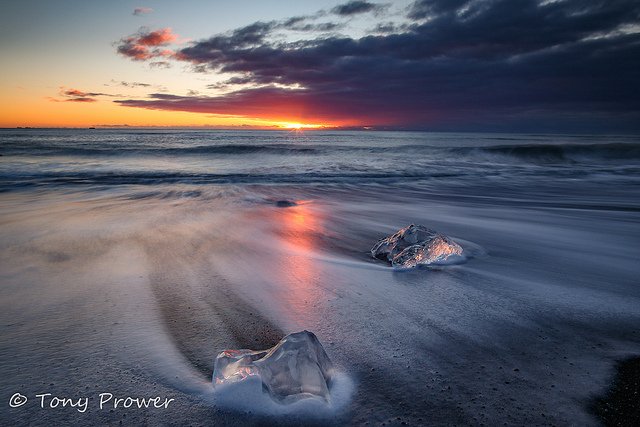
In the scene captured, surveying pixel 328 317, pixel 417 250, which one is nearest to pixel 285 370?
pixel 328 317

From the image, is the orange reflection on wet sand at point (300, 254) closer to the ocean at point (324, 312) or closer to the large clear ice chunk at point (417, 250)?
the ocean at point (324, 312)

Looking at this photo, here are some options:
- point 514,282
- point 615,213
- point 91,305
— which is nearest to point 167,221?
point 91,305

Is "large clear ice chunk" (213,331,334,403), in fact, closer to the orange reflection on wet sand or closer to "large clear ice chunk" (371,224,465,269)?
the orange reflection on wet sand

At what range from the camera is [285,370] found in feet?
4.36

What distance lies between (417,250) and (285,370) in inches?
70.5

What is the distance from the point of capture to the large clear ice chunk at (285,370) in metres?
1.31

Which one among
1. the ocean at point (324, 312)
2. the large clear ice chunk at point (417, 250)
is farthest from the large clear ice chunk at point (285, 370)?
the large clear ice chunk at point (417, 250)

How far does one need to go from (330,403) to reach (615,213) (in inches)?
234

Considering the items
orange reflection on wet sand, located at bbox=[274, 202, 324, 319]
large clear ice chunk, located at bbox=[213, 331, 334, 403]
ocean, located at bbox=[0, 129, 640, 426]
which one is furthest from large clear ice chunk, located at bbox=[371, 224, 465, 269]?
large clear ice chunk, located at bbox=[213, 331, 334, 403]

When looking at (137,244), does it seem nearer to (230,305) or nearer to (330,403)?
(230,305)

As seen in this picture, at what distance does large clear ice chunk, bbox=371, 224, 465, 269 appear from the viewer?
2805 millimetres

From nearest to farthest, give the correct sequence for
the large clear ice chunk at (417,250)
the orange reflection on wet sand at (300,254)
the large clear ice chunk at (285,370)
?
1. the large clear ice chunk at (285,370)
2. the orange reflection on wet sand at (300,254)
3. the large clear ice chunk at (417,250)

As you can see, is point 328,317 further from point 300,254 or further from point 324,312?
point 300,254

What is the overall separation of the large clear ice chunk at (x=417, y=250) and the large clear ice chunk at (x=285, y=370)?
153 centimetres
